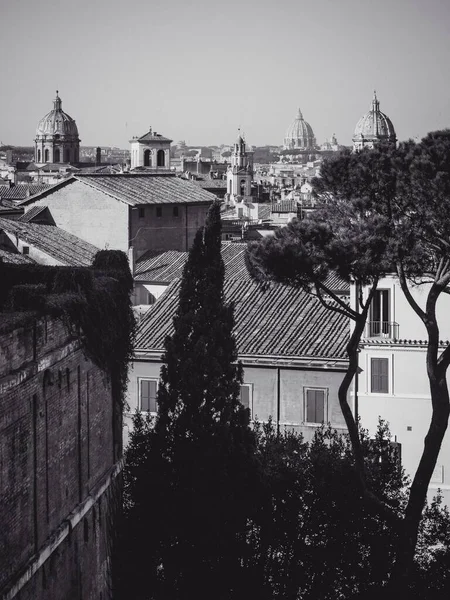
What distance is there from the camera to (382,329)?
54.2ft

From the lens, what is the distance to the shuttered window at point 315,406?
54.6 feet

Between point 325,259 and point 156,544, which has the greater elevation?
point 325,259

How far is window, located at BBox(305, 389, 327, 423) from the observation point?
16641 millimetres

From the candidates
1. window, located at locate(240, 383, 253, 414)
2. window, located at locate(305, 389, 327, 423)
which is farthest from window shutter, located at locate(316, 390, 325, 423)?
window, located at locate(240, 383, 253, 414)

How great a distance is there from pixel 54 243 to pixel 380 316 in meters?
9.84

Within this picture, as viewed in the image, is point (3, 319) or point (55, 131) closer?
point (3, 319)

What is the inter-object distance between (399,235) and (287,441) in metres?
2.50

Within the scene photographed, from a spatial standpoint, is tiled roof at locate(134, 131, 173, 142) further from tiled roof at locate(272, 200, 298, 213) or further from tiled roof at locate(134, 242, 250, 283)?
tiled roof at locate(134, 242, 250, 283)

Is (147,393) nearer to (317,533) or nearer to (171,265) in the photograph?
(317,533)

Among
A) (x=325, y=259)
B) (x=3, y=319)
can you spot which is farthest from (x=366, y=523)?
(x=3, y=319)

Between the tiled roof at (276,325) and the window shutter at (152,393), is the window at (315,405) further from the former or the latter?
the window shutter at (152,393)

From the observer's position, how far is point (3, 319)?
859 centimetres

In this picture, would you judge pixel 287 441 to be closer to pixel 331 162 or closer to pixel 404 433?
pixel 331 162

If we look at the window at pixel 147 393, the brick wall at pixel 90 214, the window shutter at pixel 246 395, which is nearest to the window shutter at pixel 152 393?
the window at pixel 147 393
